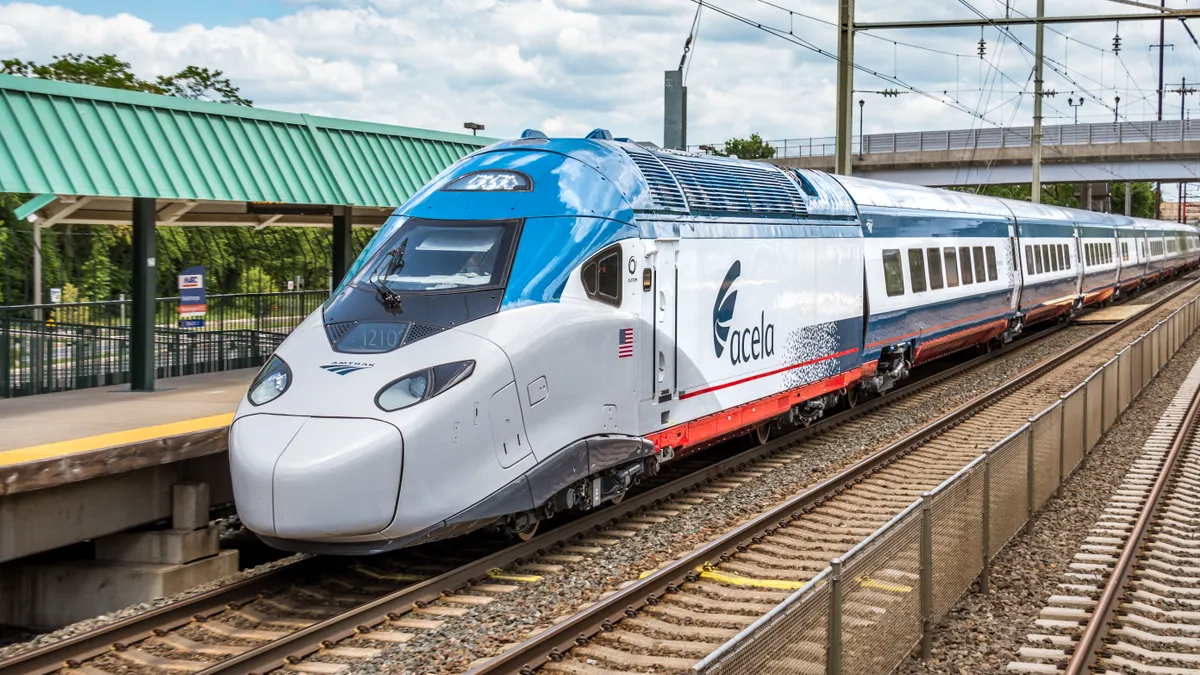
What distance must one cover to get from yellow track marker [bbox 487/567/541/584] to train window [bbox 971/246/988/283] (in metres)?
16.3

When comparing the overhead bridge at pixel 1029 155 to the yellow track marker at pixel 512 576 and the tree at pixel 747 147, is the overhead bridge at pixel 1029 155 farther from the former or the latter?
the yellow track marker at pixel 512 576

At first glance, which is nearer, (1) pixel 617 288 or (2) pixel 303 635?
(2) pixel 303 635

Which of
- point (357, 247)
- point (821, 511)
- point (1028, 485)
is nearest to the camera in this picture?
point (1028, 485)

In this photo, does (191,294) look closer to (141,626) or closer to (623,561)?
(141,626)

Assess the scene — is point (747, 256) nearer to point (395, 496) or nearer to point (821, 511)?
point (821, 511)

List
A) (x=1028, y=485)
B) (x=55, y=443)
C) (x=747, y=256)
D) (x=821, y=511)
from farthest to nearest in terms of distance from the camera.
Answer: (x=747, y=256) → (x=821, y=511) → (x=1028, y=485) → (x=55, y=443)

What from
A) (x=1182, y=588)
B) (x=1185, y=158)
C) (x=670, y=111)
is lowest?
(x=1182, y=588)

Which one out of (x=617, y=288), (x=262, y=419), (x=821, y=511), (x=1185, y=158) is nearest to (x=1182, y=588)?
(x=821, y=511)

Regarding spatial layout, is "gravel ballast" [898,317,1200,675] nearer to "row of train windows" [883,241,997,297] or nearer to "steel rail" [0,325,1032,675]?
"steel rail" [0,325,1032,675]

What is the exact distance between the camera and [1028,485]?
11453 millimetres

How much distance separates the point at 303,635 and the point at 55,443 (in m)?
3.56

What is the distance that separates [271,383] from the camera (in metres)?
9.09

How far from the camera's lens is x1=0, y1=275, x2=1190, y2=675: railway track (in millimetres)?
7758

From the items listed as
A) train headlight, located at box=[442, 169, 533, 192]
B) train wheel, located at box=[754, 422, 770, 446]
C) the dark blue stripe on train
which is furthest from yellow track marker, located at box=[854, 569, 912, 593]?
the dark blue stripe on train
